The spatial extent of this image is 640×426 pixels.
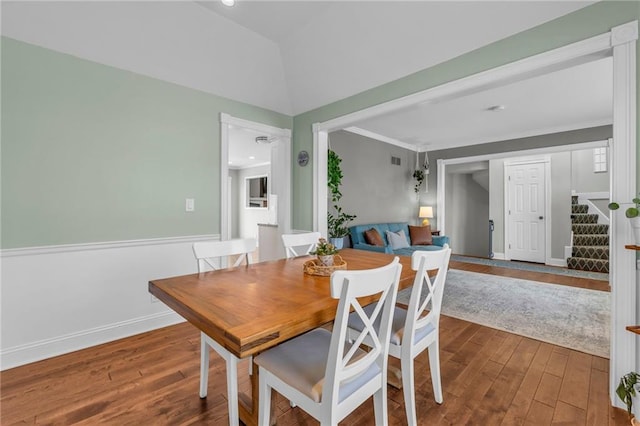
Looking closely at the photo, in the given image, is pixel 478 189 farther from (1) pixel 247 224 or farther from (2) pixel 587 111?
(1) pixel 247 224

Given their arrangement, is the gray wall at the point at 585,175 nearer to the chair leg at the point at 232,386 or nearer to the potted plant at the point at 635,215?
the potted plant at the point at 635,215

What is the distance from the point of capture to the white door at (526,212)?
614 centimetres

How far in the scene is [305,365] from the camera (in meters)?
1.23

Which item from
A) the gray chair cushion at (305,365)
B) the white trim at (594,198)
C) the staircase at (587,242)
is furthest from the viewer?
the white trim at (594,198)

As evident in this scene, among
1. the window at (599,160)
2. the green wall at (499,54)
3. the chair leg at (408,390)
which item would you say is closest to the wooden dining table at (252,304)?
the chair leg at (408,390)

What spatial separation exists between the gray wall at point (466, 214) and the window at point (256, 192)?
5.25 metres

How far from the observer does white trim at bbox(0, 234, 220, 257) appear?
216 centimetres

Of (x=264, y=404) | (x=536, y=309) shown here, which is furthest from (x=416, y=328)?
(x=536, y=309)

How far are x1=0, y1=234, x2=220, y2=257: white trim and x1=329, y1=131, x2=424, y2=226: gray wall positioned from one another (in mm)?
2517

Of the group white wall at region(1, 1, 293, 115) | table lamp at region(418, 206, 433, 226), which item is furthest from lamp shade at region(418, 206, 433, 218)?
white wall at region(1, 1, 293, 115)

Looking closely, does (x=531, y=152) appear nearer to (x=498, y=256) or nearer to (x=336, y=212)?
(x=498, y=256)

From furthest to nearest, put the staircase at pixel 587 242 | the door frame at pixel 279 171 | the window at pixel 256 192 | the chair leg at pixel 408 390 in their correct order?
1. the window at pixel 256 192
2. the staircase at pixel 587 242
3. the door frame at pixel 279 171
4. the chair leg at pixel 408 390

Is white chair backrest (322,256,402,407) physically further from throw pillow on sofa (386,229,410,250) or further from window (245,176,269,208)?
window (245,176,269,208)

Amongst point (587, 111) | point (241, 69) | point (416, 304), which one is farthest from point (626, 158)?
point (587, 111)
